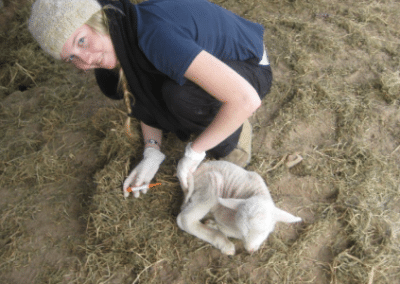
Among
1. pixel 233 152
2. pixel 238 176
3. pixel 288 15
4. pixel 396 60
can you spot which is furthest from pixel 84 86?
pixel 396 60

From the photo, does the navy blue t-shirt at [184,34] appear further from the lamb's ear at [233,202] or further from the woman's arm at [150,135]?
the woman's arm at [150,135]

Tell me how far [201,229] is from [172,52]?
1.27 meters

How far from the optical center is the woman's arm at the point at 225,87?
1.40m

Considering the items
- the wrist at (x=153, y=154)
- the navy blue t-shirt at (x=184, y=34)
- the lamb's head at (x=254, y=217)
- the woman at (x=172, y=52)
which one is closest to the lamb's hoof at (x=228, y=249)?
the lamb's head at (x=254, y=217)

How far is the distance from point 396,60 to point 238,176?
236 cm

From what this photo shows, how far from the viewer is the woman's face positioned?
4.71 ft

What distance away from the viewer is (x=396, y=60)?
3053 mm

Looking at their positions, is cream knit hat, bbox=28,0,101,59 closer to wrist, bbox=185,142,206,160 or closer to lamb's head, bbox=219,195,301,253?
wrist, bbox=185,142,206,160

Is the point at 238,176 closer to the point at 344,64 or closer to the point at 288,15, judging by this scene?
the point at 344,64

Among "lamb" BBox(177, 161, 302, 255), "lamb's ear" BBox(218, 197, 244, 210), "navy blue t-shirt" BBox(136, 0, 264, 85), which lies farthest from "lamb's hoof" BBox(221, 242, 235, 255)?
"navy blue t-shirt" BBox(136, 0, 264, 85)

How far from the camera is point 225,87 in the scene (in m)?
1.47

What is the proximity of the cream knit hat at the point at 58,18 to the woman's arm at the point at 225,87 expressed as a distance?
57 cm

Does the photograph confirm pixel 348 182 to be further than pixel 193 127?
Yes

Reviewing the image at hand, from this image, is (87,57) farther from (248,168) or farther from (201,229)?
(248,168)
